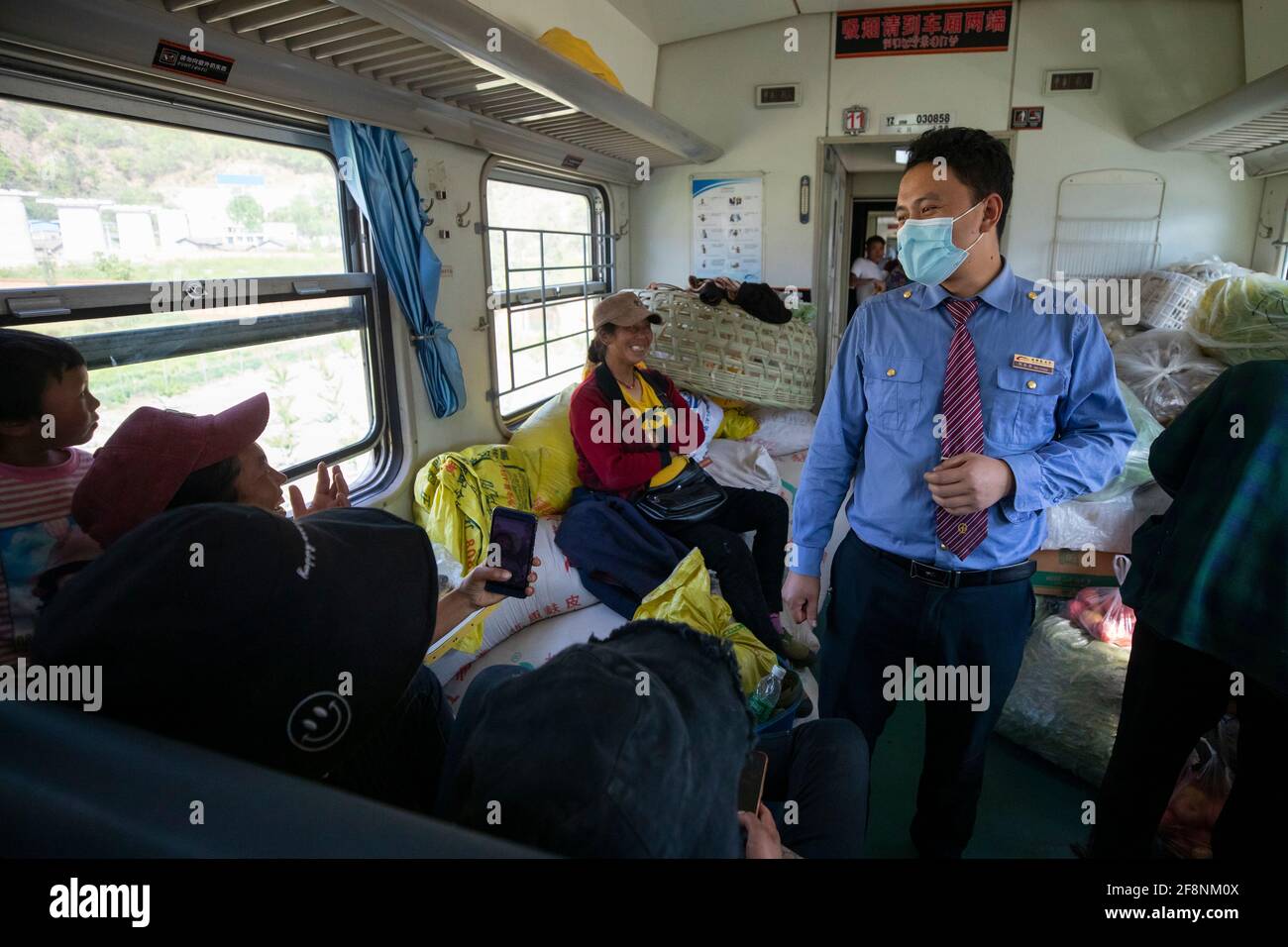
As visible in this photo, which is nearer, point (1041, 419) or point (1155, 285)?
point (1041, 419)

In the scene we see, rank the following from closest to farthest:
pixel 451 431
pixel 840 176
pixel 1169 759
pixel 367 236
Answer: pixel 1169 759 → pixel 367 236 → pixel 451 431 → pixel 840 176

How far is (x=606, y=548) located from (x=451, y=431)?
119 centimetres

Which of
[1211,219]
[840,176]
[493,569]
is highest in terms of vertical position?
[840,176]

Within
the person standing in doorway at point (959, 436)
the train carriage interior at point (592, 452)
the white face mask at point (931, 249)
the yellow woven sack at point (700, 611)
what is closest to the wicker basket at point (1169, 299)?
the train carriage interior at point (592, 452)

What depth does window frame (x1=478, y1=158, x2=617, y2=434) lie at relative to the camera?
12.8ft

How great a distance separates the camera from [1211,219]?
16.4 feet

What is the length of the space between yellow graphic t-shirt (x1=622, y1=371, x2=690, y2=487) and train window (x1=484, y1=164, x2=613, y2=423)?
93 centimetres

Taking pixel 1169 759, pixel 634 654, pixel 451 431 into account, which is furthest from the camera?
pixel 451 431

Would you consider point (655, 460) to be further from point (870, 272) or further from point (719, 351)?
point (870, 272)

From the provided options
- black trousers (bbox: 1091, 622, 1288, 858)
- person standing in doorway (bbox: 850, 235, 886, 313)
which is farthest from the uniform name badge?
person standing in doorway (bbox: 850, 235, 886, 313)

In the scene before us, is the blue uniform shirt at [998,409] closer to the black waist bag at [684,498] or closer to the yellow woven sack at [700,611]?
→ the yellow woven sack at [700,611]

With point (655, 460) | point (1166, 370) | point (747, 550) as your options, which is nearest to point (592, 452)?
point (655, 460)
